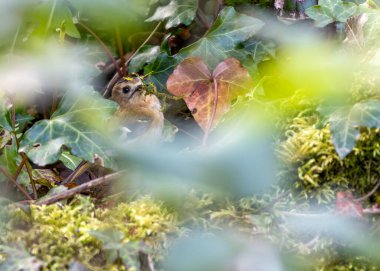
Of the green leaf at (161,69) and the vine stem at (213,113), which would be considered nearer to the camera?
the vine stem at (213,113)

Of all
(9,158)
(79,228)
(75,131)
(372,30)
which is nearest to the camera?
(79,228)

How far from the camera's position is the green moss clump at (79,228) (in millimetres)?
824

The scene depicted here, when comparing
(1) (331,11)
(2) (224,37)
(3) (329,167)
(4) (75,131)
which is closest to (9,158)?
(4) (75,131)

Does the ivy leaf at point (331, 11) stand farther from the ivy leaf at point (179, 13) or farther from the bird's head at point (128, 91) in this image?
the bird's head at point (128, 91)

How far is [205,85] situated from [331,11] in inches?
15.2

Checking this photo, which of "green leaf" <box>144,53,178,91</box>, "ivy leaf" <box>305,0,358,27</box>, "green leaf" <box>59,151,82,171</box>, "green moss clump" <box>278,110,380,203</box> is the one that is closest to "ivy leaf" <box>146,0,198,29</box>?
"green leaf" <box>144,53,178,91</box>

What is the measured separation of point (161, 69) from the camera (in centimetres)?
143

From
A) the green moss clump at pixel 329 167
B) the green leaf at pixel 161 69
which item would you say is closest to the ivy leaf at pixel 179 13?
the green leaf at pixel 161 69

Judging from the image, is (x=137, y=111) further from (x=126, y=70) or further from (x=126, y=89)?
(x=126, y=70)

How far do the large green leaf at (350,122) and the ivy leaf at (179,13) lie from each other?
75 cm

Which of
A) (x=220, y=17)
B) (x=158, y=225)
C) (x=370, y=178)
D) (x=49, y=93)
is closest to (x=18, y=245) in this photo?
(x=158, y=225)

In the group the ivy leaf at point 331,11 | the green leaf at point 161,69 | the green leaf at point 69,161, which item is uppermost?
the ivy leaf at point 331,11

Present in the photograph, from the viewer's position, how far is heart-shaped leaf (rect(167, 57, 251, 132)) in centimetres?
119

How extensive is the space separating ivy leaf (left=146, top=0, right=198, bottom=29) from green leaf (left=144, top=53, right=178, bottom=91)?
0.17 m
